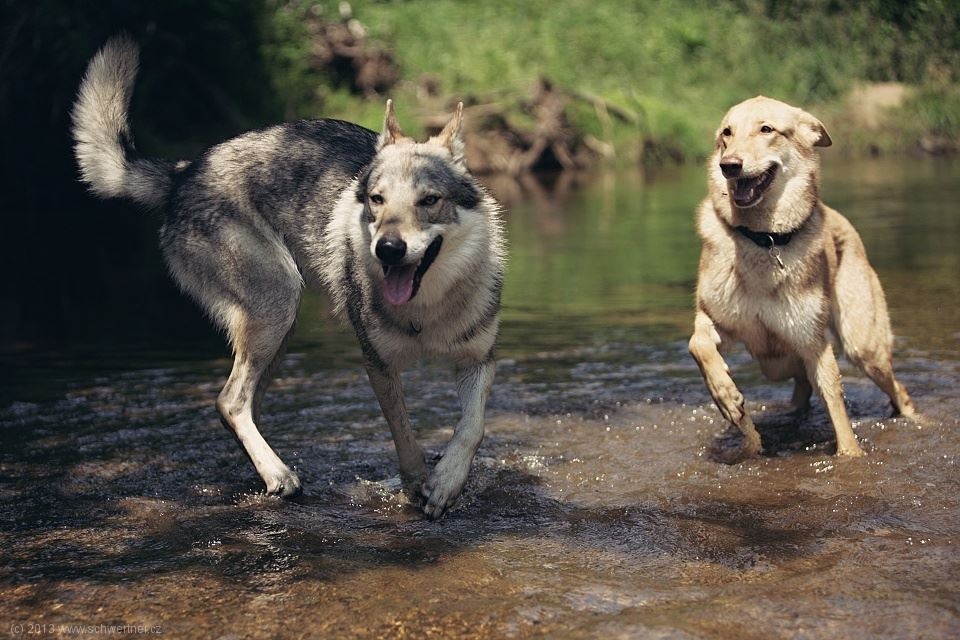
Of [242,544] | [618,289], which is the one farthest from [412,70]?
[242,544]

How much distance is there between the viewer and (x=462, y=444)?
4.45 metres

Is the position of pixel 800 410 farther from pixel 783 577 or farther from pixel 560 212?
pixel 560 212

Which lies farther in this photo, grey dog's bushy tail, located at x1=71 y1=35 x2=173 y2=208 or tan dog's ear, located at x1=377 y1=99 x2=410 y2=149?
grey dog's bushy tail, located at x1=71 y1=35 x2=173 y2=208

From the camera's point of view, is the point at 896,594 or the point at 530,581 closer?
the point at 896,594

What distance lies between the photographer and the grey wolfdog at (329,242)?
175 inches

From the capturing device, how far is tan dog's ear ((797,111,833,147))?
505 centimetres

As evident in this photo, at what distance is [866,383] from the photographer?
633 centimetres

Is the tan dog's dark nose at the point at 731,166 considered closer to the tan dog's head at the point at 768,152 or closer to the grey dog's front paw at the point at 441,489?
the tan dog's head at the point at 768,152

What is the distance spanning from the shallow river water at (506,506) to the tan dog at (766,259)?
14.6 inches

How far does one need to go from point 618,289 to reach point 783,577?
20.4 feet

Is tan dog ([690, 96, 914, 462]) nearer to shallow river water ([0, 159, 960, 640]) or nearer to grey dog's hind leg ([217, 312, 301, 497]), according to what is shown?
shallow river water ([0, 159, 960, 640])

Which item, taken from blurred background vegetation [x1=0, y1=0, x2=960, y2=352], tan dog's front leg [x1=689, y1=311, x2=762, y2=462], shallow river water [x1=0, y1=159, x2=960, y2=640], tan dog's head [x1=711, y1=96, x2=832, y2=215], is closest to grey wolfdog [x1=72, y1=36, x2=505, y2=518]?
shallow river water [x1=0, y1=159, x2=960, y2=640]

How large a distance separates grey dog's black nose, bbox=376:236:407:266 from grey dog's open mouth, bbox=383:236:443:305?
0.14 meters

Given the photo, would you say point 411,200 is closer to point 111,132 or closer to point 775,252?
point 775,252
